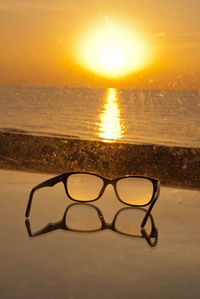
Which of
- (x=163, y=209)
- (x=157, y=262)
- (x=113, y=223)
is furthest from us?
(x=163, y=209)

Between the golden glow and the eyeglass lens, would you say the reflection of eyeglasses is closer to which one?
the eyeglass lens

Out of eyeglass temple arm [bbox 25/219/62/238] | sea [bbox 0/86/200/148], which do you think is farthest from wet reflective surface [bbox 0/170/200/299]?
sea [bbox 0/86/200/148]

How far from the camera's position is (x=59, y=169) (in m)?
1.80

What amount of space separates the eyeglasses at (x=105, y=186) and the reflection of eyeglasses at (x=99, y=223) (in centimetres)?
6

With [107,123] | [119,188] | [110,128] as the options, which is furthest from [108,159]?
[107,123]

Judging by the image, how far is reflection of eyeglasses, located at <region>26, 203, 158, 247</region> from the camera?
84 centimetres

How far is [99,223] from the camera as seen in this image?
0.91m

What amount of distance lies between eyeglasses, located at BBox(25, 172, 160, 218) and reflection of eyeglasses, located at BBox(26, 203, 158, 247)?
6cm

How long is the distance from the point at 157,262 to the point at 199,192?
0.69m

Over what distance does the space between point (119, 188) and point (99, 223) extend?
0.95 feet

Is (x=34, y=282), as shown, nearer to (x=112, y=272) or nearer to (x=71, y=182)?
(x=112, y=272)

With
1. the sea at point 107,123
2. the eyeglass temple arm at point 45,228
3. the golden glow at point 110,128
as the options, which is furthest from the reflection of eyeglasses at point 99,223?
the golden glow at point 110,128

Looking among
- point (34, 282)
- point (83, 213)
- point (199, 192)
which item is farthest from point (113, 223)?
point (199, 192)

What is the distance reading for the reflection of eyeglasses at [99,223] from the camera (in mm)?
844
